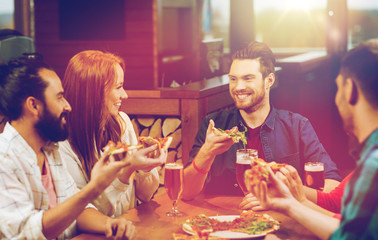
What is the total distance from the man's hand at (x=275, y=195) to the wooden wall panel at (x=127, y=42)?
522cm

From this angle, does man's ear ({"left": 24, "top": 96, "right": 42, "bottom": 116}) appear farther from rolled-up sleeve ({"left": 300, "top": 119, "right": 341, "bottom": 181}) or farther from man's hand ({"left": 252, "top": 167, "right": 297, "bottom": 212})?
rolled-up sleeve ({"left": 300, "top": 119, "right": 341, "bottom": 181})

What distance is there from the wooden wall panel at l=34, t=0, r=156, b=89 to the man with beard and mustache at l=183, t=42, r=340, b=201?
13.1ft

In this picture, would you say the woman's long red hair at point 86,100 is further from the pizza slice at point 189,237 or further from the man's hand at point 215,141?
the pizza slice at point 189,237

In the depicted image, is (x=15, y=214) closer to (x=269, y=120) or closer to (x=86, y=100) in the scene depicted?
(x=86, y=100)

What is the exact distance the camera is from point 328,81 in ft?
25.7

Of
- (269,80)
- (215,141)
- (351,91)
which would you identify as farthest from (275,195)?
(269,80)

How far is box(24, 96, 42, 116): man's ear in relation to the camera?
1.99 meters

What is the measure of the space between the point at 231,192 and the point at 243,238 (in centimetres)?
90

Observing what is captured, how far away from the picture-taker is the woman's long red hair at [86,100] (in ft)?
8.42

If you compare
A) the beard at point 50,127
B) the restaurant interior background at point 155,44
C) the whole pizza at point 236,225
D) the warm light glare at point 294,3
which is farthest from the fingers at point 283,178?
the warm light glare at point 294,3

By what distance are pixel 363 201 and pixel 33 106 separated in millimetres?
1228

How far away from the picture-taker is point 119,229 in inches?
78.2

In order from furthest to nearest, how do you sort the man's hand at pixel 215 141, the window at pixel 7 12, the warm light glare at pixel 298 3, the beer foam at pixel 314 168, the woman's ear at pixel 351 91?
1. the warm light glare at pixel 298 3
2. the window at pixel 7 12
3. the man's hand at pixel 215 141
4. the beer foam at pixel 314 168
5. the woman's ear at pixel 351 91

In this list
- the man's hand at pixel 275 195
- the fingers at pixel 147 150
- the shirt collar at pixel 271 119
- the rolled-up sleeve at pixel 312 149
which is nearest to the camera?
the man's hand at pixel 275 195
